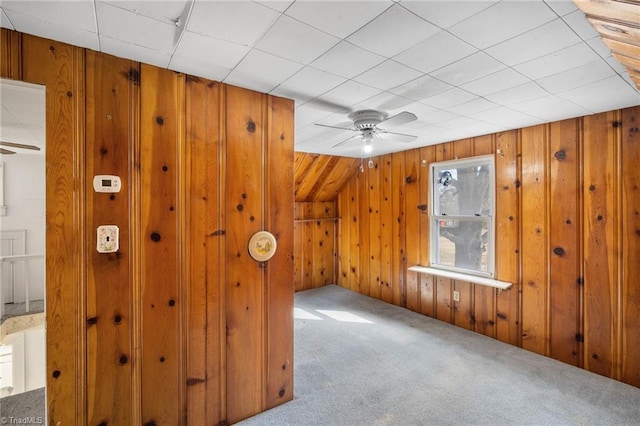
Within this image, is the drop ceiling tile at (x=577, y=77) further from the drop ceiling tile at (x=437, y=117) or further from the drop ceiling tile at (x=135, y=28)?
the drop ceiling tile at (x=135, y=28)

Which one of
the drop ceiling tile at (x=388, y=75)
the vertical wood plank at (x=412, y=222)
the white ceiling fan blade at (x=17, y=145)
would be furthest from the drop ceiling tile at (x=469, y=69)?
the white ceiling fan blade at (x=17, y=145)

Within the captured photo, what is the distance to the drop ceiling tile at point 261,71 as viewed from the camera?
1.62 m

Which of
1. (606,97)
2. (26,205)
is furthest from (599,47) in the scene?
(26,205)

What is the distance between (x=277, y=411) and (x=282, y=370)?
269 mm

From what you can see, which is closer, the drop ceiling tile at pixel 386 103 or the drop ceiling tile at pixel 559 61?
the drop ceiling tile at pixel 559 61

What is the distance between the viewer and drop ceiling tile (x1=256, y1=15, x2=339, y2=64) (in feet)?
4.35

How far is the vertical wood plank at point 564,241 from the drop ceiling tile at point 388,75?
2.01m

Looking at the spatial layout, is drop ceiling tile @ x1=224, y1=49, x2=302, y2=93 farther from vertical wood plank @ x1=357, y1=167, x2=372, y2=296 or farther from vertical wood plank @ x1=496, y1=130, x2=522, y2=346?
vertical wood plank @ x1=357, y1=167, x2=372, y2=296

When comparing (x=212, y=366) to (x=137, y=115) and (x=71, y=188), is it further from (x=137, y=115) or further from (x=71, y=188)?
(x=137, y=115)

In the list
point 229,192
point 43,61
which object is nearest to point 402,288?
point 229,192

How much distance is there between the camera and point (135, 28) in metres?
1.34

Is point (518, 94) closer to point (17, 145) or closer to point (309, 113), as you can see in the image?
point (309, 113)

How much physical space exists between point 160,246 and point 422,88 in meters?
2.01

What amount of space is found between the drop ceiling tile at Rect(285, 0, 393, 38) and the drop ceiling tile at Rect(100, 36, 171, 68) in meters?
0.85
